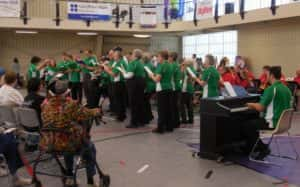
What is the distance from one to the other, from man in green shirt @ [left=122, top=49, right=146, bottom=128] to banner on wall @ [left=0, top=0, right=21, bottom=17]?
839 centimetres

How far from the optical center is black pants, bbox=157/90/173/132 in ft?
27.7

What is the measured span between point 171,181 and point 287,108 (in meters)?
2.10

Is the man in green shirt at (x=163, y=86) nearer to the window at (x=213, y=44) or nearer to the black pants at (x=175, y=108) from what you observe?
the black pants at (x=175, y=108)

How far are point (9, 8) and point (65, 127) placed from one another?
12.6m

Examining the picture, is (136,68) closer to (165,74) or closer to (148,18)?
(165,74)

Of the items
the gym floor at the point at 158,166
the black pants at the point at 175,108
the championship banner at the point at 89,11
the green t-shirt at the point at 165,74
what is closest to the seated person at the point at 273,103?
the gym floor at the point at 158,166

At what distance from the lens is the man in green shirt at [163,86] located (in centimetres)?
835

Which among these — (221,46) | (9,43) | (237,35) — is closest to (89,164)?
(237,35)

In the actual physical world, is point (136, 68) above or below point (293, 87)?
above

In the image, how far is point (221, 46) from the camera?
19047mm

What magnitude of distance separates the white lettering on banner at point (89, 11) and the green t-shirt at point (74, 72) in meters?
5.39

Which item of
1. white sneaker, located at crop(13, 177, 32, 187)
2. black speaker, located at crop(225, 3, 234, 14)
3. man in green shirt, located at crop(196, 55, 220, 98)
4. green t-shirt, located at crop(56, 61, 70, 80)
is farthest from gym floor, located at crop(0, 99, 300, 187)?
black speaker, located at crop(225, 3, 234, 14)

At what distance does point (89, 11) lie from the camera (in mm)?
16938

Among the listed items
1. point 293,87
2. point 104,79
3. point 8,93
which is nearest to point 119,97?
point 104,79
